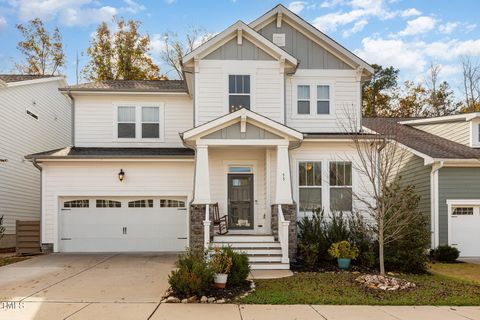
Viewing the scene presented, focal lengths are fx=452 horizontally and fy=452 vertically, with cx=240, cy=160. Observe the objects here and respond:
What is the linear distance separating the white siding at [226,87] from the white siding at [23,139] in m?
8.14

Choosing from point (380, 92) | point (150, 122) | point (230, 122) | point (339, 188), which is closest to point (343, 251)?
point (339, 188)

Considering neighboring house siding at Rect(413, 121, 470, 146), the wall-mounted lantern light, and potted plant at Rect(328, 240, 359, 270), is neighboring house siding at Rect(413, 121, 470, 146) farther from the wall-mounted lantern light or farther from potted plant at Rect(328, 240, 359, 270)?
the wall-mounted lantern light

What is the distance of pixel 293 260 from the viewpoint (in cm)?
1255

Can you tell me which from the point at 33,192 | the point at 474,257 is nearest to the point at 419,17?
the point at 474,257

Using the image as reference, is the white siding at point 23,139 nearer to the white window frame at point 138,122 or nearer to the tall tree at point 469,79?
the white window frame at point 138,122

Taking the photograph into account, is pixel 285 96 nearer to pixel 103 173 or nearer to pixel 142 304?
pixel 103 173

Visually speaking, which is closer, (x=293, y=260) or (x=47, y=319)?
(x=47, y=319)

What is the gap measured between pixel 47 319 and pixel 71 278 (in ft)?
11.3

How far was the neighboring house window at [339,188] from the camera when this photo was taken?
562 inches

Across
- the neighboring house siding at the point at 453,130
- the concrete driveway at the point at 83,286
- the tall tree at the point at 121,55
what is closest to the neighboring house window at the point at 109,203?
the concrete driveway at the point at 83,286

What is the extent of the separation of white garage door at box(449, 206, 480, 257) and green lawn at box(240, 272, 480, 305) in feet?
16.8

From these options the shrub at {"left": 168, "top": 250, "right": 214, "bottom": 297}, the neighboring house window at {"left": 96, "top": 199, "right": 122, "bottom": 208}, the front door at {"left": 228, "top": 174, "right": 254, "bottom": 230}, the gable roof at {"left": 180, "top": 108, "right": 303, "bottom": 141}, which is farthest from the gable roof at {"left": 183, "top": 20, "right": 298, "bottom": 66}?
the shrub at {"left": 168, "top": 250, "right": 214, "bottom": 297}

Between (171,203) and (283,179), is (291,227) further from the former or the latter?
(171,203)

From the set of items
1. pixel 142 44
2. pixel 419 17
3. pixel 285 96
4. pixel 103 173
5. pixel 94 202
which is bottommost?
pixel 94 202
